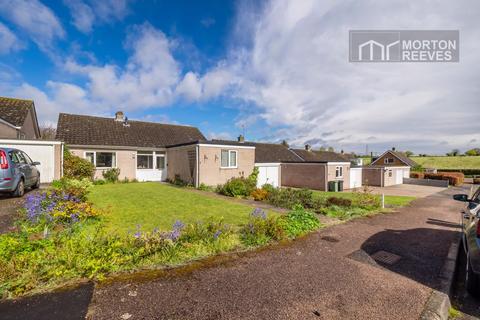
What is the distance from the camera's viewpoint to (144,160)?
19500mm

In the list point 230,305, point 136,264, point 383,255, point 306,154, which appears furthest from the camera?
point 306,154

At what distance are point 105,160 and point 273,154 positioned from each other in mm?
17207

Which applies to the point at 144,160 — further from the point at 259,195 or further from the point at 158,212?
the point at 158,212

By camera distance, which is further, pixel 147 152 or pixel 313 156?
pixel 313 156

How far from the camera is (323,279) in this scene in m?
3.85

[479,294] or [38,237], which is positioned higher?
[38,237]

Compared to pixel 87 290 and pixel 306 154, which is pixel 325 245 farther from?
pixel 306 154

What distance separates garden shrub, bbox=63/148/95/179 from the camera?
49.2ft

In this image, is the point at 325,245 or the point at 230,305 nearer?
the point at 230,305

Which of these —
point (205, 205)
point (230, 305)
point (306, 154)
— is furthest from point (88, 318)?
point (306, 154)

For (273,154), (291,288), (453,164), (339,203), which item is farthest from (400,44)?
(453,164)

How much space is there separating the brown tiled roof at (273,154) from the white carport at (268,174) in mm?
526

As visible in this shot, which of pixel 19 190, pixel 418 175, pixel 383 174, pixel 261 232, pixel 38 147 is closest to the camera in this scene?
pixel 261 232

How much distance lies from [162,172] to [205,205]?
11.4 metres
